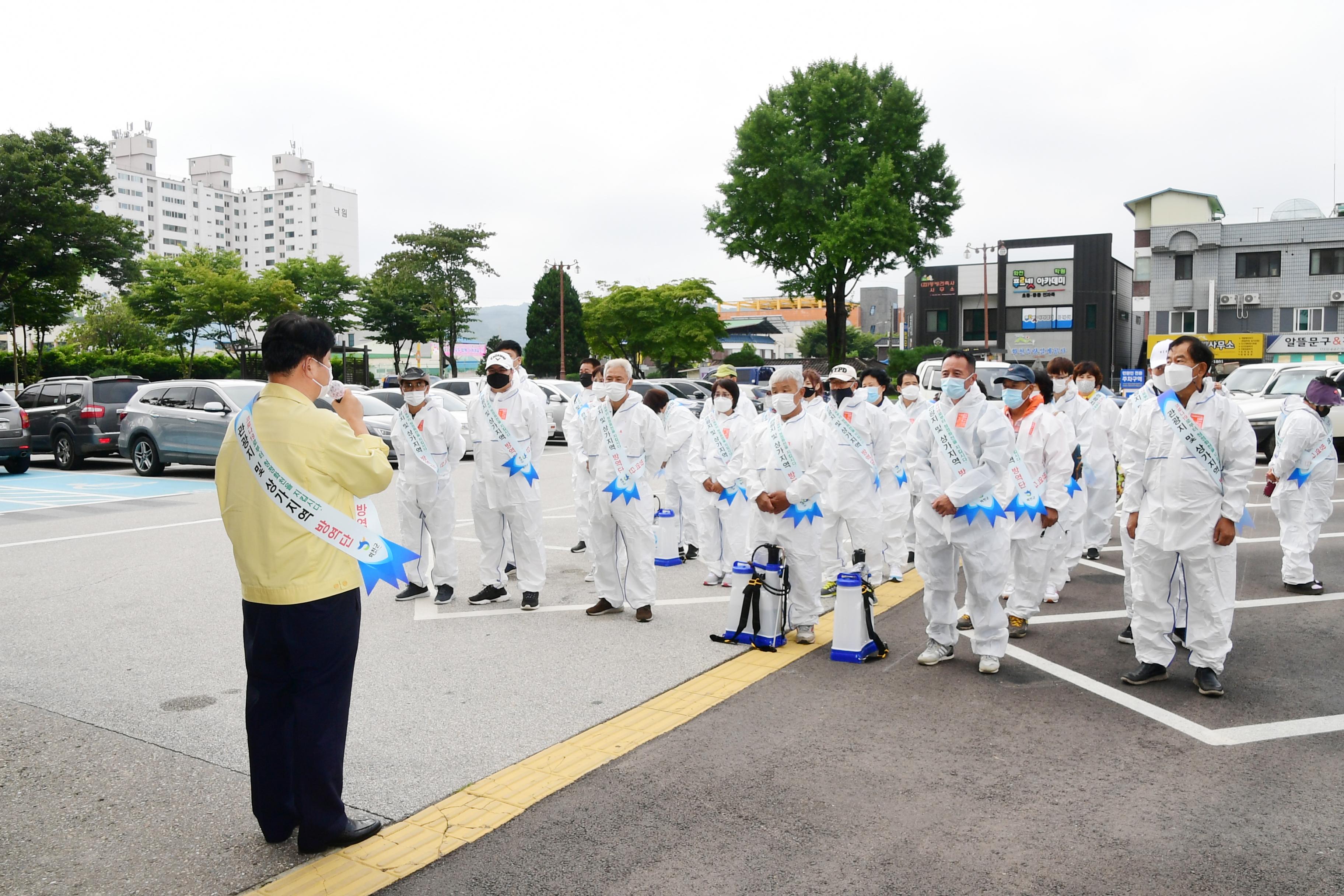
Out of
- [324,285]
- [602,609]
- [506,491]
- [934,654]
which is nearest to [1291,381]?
[934,654]

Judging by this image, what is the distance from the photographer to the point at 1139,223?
52.7 meters

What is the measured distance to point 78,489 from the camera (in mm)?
15336

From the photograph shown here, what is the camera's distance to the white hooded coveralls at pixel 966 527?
18.3 ft

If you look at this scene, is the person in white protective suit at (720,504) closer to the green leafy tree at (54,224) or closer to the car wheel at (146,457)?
the car wheel at (146,457)

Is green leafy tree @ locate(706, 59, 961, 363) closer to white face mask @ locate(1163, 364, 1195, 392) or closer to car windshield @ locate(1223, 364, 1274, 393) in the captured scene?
car windshield @ locate(1223, 364, 1274, 393)

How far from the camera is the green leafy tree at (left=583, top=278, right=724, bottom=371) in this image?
5238 centimetres

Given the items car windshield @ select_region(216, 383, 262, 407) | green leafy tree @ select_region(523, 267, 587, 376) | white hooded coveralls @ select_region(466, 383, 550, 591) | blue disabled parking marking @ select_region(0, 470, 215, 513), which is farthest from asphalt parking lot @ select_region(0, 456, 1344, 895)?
green leafy tree @ select_region(523, 267, 587, 376)

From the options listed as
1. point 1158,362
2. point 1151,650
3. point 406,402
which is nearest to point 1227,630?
point 1151,650

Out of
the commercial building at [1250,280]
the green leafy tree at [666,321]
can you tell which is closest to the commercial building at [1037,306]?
the commercial building at [1250,280]

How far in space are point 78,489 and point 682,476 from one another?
11139 mm

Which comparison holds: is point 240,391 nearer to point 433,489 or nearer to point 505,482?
point 433,489

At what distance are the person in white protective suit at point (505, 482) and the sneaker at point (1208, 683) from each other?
4377 mm

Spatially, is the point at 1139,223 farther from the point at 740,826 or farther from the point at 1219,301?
the point at 740,826

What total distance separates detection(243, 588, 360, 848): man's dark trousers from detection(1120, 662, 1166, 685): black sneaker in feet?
13.9
